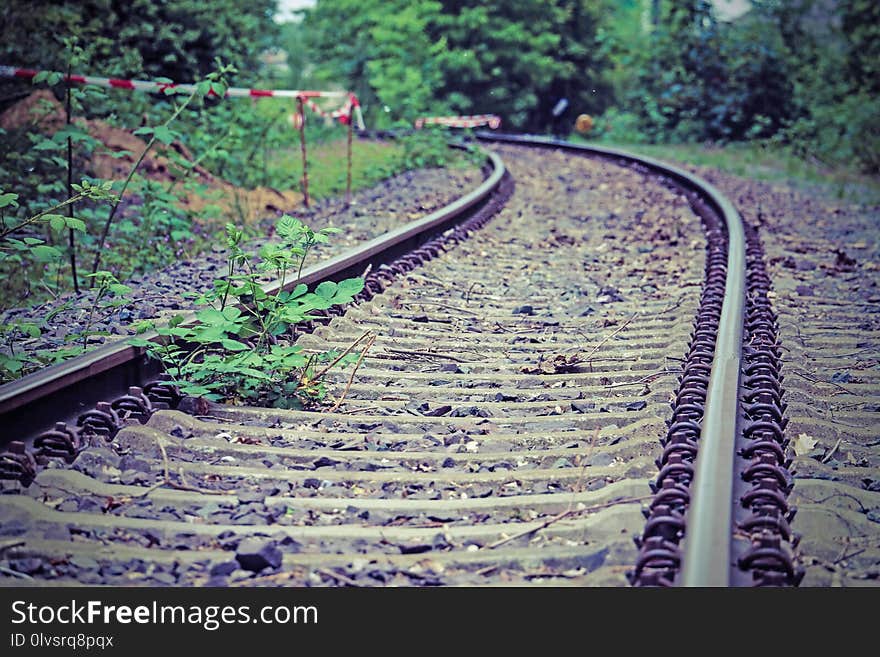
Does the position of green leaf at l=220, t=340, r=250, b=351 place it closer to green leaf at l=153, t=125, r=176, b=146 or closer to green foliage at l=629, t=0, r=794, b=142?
green leaf at l=153, t=125, r=176, b=146

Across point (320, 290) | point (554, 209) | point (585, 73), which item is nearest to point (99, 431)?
point (320, 290)

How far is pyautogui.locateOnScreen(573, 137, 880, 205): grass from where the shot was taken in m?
12.4

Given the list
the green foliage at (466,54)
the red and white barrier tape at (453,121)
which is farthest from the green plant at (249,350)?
the green foliage at (466,54)

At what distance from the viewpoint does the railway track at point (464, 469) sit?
2.37 m

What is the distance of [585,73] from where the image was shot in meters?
28.9

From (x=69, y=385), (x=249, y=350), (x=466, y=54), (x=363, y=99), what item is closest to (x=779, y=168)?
(x=466, y=54)

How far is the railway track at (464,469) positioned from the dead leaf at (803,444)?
0.20 ft

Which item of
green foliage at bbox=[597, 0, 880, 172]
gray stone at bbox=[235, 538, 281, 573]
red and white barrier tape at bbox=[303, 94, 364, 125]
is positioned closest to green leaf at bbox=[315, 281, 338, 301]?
gray stone at bbox=[235, 538, 281, 573]

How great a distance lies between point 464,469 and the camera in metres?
3.03

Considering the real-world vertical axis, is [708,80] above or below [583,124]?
above

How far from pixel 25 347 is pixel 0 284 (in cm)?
209

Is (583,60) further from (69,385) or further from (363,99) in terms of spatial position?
(69,385)

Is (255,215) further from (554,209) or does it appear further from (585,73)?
(585,73)

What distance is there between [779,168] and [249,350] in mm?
13775
